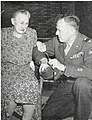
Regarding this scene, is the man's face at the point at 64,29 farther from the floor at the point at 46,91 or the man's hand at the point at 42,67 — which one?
the floor at the point at 46,91

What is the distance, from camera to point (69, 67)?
0.92 m

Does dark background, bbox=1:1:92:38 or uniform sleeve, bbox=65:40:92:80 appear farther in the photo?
dark background, bbox=1:1:92:38

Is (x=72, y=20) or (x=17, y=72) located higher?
(x=72, y=20)

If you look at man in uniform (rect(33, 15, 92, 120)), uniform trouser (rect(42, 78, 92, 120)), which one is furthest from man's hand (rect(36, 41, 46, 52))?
uniform trouser (rect(42, 78, 92, 120))

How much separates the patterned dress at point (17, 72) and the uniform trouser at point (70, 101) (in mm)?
97

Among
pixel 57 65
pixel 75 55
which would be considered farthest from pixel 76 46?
pixel 57 65

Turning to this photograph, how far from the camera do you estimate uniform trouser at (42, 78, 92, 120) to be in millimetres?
936

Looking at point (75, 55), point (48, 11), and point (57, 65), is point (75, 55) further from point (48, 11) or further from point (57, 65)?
point (48, 11)

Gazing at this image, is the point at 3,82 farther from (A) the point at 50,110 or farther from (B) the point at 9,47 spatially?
(A) the point at 50,110

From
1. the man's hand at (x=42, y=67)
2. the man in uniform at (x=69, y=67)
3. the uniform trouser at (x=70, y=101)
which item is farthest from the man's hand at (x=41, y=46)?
the uniform trouser at (x=70, y=101)

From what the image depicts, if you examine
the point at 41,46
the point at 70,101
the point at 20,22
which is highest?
the point at 20,22

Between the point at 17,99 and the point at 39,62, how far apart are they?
22cm

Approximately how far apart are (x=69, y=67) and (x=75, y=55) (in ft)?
0.27

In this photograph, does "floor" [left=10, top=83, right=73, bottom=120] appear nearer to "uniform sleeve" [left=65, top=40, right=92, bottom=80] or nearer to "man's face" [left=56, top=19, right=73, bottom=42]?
"uniform sleeve" [left=65, top=40, right=92, bottom=80]
